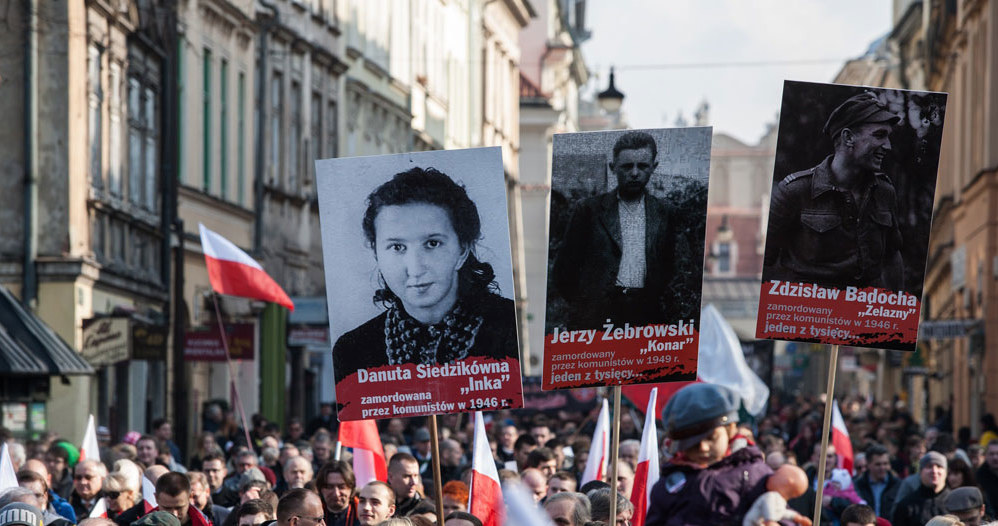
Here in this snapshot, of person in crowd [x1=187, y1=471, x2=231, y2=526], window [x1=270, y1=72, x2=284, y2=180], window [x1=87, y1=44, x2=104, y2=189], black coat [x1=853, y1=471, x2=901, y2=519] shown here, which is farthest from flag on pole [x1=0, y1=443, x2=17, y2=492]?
window [x1=270, y1=72, x2=284, y2=180]

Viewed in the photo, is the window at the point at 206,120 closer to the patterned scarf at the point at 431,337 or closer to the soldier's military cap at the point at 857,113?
the patterned scarf at the point at 431,337

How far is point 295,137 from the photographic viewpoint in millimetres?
37125

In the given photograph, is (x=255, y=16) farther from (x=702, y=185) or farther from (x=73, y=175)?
(x=702, y=185)

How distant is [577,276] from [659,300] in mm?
375

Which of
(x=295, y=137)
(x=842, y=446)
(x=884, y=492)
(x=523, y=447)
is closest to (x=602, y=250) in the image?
(x=884, y=492)

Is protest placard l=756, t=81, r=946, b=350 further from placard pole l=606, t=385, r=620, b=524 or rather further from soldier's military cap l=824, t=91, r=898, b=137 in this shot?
placard pole l=606, t=385, r=620, b=524

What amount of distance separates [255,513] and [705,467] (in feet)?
14.6

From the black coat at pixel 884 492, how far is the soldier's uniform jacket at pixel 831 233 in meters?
7.65

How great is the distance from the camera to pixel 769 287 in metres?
8.79

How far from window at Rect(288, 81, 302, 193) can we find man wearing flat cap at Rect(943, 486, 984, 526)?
25.9m

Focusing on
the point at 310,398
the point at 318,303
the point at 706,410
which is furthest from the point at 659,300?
the point at 310,398

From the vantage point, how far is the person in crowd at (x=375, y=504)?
1044cm

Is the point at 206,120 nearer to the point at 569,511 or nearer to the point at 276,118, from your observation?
the point at 276,118

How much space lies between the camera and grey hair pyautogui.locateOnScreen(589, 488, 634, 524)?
986 cm
